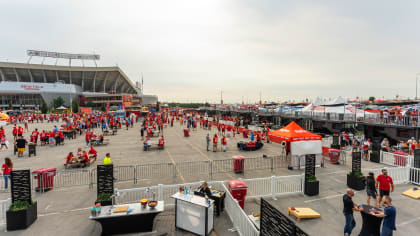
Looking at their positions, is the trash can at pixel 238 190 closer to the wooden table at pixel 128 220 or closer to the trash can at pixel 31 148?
the wooden table at pixel 128 220

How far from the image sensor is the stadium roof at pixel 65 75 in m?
92.8

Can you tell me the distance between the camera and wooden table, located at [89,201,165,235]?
5809 mm

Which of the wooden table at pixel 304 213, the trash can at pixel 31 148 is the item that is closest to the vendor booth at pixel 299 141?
the wooden table at pixel 304 213

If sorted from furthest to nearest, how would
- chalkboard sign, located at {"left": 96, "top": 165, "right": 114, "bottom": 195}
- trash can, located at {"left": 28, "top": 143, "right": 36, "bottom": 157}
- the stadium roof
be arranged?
the stadium roof < trash can, located at {"left": 28, "top": 143, "right": 36, "bottom": 157} < chalkboard sign, located at {"left": 96, "top": 165, "right": 114, "bottom": 195}

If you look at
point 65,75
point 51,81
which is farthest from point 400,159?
point 51,81

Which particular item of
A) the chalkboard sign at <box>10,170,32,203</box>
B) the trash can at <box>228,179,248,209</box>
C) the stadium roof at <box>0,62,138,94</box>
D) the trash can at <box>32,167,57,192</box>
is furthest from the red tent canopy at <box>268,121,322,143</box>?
the stadium roof at <box>0,62,138,94</box>

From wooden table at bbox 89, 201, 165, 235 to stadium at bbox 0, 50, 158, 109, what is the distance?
7683 centimetres

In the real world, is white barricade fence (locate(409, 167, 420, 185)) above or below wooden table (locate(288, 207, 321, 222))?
above

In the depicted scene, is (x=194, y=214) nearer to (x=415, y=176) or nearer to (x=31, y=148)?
(x=415, y=176)

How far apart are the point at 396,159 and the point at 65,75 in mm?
126636

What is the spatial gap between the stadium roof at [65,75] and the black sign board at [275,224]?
387ft

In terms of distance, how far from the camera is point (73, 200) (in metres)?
8.47

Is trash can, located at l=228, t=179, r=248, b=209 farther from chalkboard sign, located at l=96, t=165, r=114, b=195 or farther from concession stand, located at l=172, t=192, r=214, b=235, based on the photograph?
chalkboard sign, located at l=96, t=165, r=114, b=195

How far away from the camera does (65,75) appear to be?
104m
